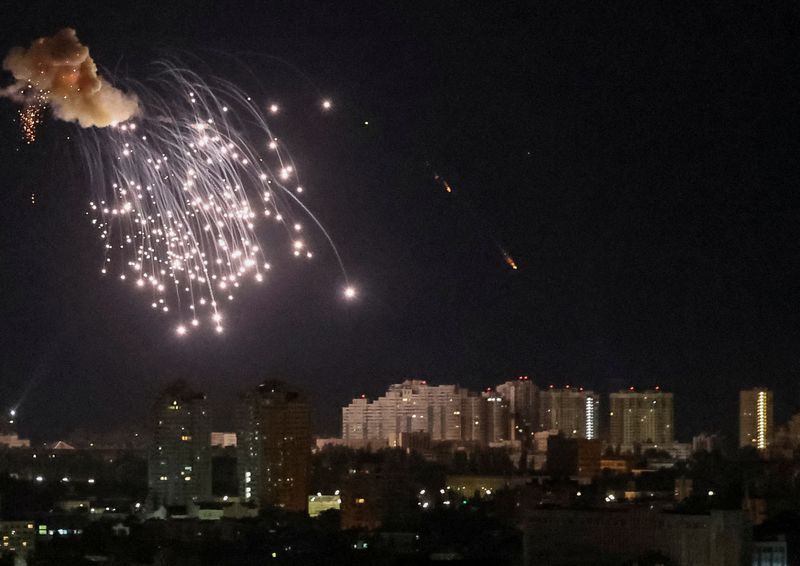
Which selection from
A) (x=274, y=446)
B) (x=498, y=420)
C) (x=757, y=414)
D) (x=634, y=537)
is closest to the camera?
(x=634, y=537)

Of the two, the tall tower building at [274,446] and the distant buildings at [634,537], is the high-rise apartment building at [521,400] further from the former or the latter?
the distant buildings at [634,537]

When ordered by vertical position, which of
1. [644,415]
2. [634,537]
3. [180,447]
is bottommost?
[634,537]

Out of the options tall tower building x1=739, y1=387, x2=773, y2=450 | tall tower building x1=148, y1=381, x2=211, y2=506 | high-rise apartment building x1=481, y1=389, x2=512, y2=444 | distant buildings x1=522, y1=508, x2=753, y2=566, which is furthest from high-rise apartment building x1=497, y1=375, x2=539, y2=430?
distant buildings x1=522, y1=508, x2=753, y2=566

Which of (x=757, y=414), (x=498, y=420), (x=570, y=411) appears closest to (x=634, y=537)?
(x=757, y=414)

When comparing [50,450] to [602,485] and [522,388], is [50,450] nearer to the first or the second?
[522,388]

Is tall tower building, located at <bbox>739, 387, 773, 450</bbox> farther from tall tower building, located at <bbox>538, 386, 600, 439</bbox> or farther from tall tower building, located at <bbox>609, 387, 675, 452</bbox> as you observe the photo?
Answer: tall tower building, located at <bbox>538, 386, 600, 439</bbox>

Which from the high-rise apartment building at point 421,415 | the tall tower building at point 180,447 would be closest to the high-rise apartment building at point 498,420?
the high-rise apartment building at point 421,415

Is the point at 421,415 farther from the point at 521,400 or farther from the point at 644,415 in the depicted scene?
the point at 644,415
